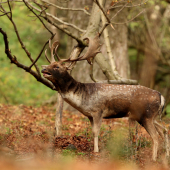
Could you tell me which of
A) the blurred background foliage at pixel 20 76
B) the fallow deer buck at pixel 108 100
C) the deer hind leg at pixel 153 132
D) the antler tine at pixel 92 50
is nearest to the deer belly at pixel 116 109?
the fallow deer buck at pixel 108 100

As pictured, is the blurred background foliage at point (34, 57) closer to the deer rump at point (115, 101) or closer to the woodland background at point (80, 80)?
the woodland background at point (80, 80)

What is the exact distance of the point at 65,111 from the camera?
10805mm

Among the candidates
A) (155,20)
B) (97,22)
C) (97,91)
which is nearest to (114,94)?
(97,91)

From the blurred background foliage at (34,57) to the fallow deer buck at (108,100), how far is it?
27.6 ft

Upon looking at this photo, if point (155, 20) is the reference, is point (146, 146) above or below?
below

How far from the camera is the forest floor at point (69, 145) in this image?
5.18m

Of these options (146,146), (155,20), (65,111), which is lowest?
(146,146)

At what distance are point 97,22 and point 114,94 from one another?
7.80 feet

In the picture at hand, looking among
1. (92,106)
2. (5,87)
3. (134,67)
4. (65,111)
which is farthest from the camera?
(134,67)

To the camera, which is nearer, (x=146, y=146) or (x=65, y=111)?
(x=146, y=146)

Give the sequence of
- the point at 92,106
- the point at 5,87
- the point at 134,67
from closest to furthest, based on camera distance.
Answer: the point at 92,106
the point at 5,87
the point at 134,67

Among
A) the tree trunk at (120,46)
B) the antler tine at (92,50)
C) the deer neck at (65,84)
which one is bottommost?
the deer neck at (65,84)

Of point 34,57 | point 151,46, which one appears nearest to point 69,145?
point 34,57

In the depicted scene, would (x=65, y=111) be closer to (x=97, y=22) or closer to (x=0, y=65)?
(x=97, y=22)
